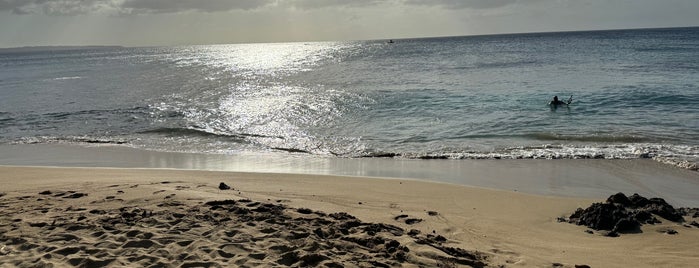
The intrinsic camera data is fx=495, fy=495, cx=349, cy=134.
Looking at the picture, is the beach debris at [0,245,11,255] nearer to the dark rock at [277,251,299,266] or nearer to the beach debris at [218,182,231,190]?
the dark rock at [277,251,299,266]

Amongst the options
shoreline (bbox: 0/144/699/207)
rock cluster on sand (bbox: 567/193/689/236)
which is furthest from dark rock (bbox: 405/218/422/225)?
shoreline (bbox: 0/144/699/207)

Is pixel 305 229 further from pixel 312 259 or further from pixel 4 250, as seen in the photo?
pixel 4 250

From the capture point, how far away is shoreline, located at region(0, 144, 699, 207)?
9.27m

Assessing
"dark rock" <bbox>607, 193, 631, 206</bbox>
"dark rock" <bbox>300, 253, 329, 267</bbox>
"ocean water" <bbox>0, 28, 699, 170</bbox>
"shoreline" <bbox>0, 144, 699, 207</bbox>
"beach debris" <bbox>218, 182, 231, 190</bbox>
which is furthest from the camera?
"ocean water" <bbox>0, 28, 699, 170</bbox>

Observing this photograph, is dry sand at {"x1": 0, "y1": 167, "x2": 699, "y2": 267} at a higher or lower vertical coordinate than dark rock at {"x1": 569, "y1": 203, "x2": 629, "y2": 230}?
lower

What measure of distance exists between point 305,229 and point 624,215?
4439 millimetres

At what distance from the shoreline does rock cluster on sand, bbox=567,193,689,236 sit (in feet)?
4.22

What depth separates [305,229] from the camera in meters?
6.07

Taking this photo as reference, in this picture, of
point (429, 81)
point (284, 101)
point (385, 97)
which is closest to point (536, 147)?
point (385, 97)

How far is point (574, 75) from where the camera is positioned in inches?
1247

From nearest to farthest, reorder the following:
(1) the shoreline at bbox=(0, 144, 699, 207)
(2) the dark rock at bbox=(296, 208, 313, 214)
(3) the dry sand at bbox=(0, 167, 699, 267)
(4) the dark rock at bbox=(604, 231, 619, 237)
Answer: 1. (3) the dry sand at bbox=(0, 167, 699, 267)
2. (4) the dark rock at bbox=(604, 231, 619, 237)
3. (2) the dark rock at bbox=(296, 208, 313, 214)
4. (1) the shoreline at bbox=(0, 144, 699, 207)

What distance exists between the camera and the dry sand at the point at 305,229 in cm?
533

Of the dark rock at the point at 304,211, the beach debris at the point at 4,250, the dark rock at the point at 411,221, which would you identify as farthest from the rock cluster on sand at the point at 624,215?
the beach debris at the point at 4,250

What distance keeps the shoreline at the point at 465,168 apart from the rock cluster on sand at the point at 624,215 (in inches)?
50.6
